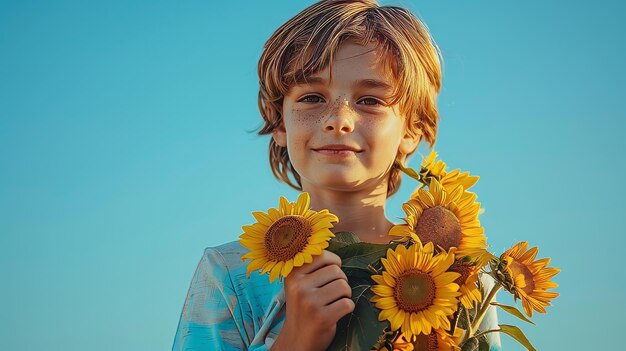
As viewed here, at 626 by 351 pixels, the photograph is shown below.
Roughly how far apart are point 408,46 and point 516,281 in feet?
4.29

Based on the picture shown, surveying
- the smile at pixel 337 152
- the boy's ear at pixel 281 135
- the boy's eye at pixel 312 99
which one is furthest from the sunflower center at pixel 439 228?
the boy's ear at pixel 281 135

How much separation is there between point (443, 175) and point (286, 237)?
699 mm

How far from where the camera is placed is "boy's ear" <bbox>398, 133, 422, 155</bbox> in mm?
3639

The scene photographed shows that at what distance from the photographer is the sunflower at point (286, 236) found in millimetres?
2564

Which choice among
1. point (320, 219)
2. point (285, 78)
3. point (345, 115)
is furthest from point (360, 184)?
point (320, 219)

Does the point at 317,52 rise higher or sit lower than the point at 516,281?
higher

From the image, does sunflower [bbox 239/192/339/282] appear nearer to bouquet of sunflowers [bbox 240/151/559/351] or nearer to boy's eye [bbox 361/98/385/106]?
bouquet of sunflowers [bbox 240/151/559/351]

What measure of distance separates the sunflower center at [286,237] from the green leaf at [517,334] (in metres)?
0.71

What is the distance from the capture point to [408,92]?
136 inches

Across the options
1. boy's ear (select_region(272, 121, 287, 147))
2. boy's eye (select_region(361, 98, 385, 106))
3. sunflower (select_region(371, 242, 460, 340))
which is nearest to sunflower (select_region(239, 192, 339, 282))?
sunflower (select_region(371, 242, 460, 340))

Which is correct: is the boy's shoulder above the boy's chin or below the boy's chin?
below

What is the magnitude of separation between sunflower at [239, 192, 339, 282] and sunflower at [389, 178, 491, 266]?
0.91ft

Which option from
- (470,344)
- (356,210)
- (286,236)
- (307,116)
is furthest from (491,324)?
(286,236)

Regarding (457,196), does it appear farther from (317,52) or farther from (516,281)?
(317,52)
